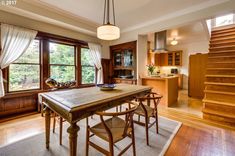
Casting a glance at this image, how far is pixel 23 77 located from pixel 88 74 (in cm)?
206

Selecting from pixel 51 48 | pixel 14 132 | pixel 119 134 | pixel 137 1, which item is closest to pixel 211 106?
pixel 119 134

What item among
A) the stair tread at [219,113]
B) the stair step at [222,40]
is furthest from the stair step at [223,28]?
the stair tread at [219,113]

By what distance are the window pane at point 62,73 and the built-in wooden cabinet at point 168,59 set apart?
14.6 ft

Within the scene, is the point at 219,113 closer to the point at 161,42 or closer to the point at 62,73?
the point at 161,42

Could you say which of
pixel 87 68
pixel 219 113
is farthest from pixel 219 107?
pixel 87 68

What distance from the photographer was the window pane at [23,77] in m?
3.05

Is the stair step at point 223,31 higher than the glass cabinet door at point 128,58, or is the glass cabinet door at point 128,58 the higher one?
the stair step at point 223,31

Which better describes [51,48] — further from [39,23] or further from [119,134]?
[119,134]

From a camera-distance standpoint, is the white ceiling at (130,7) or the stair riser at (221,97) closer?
the white ceiling at (130,7)

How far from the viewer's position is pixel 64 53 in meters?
4.04

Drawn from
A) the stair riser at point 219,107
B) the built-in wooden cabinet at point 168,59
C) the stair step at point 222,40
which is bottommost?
the stair riser at point 219,107

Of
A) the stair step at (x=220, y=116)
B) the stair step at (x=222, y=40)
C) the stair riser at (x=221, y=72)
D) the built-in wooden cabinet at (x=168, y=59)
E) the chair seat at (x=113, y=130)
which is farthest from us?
the built-in wooden cabinet at (x=168, y=59)

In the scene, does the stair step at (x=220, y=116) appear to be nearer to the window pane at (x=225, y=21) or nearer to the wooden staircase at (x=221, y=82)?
the wooden staircase at (x=221, y=82)

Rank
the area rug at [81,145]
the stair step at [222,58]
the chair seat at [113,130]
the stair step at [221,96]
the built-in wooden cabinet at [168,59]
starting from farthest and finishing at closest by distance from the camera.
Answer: the built-in wooden cabinet at [168,59] → the stair step at [222,58] → the stair step at [221,96] → the area rug at [81,145] → the chair seat at [113,130]
